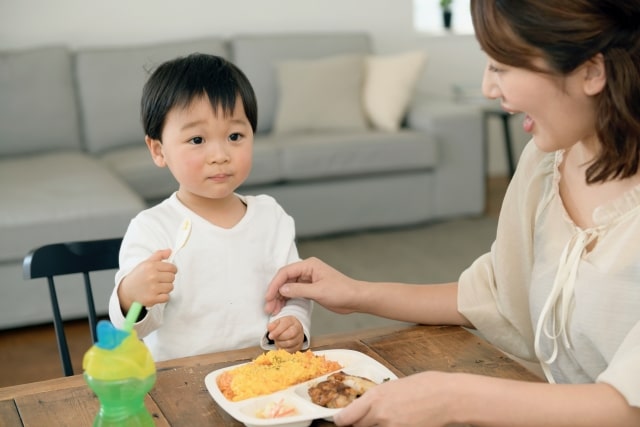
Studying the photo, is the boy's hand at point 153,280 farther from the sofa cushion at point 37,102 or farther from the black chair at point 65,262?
the sofa cushion at point 37,102

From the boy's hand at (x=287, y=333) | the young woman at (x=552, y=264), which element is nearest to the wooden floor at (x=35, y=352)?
the boy's hand at (x=287, y=333)

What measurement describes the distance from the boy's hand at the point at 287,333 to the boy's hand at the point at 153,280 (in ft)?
0.62

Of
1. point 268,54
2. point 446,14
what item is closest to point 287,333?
point 268,54

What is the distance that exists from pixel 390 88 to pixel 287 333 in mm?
3515

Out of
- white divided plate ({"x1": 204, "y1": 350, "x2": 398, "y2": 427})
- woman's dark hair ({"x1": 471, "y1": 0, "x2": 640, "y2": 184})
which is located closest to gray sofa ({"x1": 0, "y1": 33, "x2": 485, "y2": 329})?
white divided plate ({"x1": 204, "y1": 350, "x2": 398, "y2": 427})

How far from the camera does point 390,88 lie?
15.9ft

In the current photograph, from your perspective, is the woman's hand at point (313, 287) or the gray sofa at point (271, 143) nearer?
the woman's hand at point (313, 287)

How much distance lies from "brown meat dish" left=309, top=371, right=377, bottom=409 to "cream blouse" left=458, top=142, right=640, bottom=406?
30 cm

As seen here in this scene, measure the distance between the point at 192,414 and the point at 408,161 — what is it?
140 inches

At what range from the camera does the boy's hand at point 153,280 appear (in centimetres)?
134

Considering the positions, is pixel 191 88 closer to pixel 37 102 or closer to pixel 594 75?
pixel 594 75

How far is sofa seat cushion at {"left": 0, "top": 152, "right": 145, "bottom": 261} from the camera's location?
330cm

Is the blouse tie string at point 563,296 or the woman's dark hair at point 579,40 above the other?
the woman's dark hair at point 579,40

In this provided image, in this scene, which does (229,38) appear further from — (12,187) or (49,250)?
(49,250)
